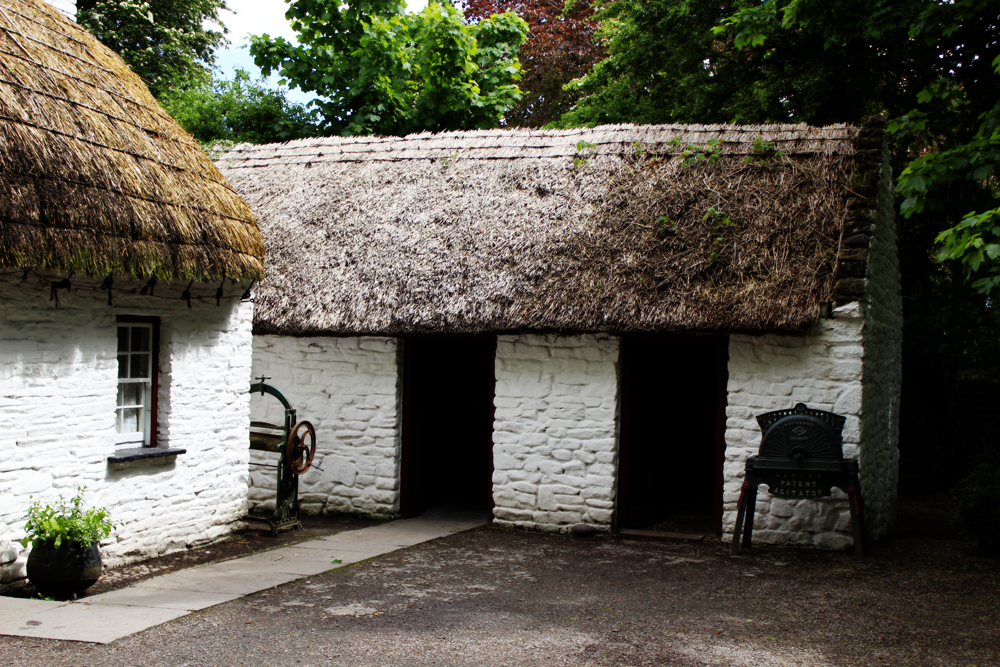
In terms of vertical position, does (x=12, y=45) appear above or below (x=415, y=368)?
above

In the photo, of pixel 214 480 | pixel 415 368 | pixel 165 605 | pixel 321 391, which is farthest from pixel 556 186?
pixel 165 605

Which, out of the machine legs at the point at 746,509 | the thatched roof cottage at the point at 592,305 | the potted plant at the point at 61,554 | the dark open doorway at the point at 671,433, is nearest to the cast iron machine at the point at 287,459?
the thatched roof cottage at the point at 592,305

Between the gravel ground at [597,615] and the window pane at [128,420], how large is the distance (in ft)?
7.57

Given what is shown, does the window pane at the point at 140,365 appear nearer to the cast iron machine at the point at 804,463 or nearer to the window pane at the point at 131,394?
the window pane at the point at 131,394

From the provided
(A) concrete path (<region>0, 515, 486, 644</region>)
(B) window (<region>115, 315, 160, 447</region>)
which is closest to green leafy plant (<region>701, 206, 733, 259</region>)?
(A) concrete path (<region>0, 515, 486, 644</region>)

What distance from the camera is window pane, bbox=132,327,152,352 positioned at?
8.34m

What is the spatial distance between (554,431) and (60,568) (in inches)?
199

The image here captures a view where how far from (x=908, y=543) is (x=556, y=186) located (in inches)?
217

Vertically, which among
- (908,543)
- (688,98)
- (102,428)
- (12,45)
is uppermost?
(688,98)

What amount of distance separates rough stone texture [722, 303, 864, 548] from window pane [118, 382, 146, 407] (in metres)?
5.72

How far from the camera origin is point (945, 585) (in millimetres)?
7527

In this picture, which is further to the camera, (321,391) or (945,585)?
(321,391)

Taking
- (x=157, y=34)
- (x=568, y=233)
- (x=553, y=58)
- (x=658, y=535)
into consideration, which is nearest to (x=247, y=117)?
(x=157, y=34)

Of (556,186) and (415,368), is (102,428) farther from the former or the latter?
(556,186)
